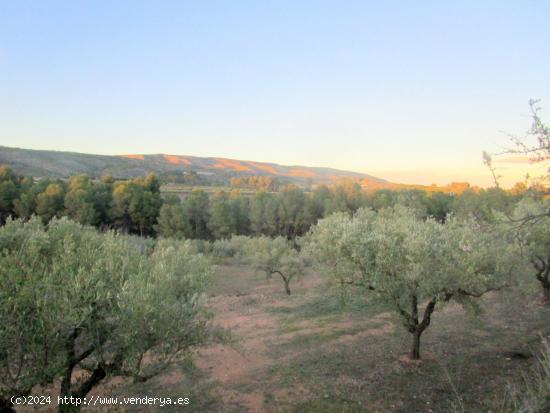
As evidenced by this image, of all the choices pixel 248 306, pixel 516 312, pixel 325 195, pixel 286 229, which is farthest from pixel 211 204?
pixel 516 312

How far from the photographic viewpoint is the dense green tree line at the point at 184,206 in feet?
208

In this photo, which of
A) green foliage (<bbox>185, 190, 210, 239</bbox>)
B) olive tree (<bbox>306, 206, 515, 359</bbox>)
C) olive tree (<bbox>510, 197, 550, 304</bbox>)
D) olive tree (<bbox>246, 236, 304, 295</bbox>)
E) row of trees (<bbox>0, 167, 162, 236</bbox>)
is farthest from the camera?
green foliage (<bbox>185, 190, 210, 239</bbox>)

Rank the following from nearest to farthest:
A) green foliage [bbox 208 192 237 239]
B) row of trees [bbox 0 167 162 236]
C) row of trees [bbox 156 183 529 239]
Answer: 1. row of trees [bbox 0 167 162 236]
2. green foliage [bbox 208 192 237 239]
3. row of trees [bbox 156 183 529 239]

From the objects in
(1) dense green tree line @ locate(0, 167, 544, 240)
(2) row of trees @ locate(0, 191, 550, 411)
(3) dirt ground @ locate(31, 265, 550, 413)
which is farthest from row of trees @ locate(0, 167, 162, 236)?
(2) row of trees @ locate(0, 191, 550, 411)

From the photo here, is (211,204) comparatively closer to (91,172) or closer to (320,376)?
(320,376)

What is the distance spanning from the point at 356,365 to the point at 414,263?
5.69 m

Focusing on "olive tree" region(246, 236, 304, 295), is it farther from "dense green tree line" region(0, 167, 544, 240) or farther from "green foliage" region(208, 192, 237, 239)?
"green foliage" region(208, 192, 237, 239)

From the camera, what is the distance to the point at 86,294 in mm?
8727

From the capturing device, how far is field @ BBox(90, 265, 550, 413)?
526 inches

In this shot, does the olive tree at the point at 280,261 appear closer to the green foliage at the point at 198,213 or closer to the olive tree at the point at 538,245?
the olive tree at the point at 538,245

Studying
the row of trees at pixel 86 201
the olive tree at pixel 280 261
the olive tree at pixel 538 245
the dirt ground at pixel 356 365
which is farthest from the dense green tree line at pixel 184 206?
the dirt ground at pixel 356 365

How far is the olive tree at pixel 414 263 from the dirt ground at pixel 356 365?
4.77 feet

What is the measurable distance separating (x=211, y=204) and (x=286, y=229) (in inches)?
664

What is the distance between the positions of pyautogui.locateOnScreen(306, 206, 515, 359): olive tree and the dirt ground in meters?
1.46
